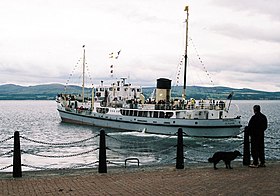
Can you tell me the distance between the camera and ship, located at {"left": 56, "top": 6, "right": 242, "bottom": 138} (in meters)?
40.5

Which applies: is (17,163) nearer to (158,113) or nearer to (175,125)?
(175,125)

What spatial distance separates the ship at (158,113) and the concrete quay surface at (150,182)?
978 inches

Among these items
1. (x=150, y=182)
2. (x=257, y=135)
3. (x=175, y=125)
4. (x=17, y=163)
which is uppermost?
(x=257, y=135)

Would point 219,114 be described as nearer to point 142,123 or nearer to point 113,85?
point 142,123

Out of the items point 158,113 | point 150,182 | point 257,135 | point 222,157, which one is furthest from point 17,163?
point 158,113

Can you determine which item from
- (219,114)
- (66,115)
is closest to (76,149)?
(219,114)

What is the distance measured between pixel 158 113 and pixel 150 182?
34.8m

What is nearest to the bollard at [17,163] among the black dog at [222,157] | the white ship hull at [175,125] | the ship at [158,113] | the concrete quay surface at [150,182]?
the concrete quay surface at [150,182]

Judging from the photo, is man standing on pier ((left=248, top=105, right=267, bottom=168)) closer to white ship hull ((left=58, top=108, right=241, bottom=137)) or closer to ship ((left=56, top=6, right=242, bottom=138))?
ship ((left=56, top=6, right=242, bottom=138))

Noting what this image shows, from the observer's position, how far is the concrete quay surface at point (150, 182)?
8.50 m

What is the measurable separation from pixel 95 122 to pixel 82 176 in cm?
4525

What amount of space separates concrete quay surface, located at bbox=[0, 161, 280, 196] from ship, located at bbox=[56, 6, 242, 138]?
2484 centimetres

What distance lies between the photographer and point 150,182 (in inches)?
375

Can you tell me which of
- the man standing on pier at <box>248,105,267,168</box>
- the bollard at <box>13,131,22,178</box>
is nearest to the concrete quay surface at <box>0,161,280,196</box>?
the bollard at <box>13,131,22,178</box>
